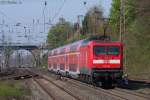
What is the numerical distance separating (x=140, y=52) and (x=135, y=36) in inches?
77.4

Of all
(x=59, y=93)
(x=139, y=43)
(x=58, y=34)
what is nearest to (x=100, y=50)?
(x=59, y=93)

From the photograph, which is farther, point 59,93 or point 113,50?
point 113,50

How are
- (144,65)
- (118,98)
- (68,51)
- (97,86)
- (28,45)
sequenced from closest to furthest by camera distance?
(118,98) < (97,86) < (68,51) < (144,65) < (28,45)

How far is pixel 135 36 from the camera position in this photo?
60500mm

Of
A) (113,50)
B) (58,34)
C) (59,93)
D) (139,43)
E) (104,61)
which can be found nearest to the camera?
(59,93)

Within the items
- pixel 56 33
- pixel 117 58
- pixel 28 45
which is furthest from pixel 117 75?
pixel 28 45

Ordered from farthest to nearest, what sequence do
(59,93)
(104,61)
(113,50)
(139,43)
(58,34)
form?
(58,34) → (139,43) → (113,50) → (104,61) → (59,93)

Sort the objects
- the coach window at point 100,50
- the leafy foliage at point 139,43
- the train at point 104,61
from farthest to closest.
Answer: the leafy foliage at point 139,43
the coach window at point 100,50
the train at point 104,61

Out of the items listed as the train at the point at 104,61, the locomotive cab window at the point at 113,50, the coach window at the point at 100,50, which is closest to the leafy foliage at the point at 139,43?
the train at the point at 104,61

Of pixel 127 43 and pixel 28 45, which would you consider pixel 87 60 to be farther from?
pixel 28 45

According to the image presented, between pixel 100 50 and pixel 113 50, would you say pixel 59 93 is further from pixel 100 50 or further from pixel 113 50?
pixel 113 50

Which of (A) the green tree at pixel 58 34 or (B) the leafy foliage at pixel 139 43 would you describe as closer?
(B) the leafy foliage at pixel 139 43

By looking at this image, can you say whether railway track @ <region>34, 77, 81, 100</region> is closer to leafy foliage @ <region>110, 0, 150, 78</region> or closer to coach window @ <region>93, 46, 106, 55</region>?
coach window @ <region>93, 46, 106, 55</region>

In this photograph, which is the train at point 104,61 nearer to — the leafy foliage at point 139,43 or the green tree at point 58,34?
the leafy foliage at point 139,43
